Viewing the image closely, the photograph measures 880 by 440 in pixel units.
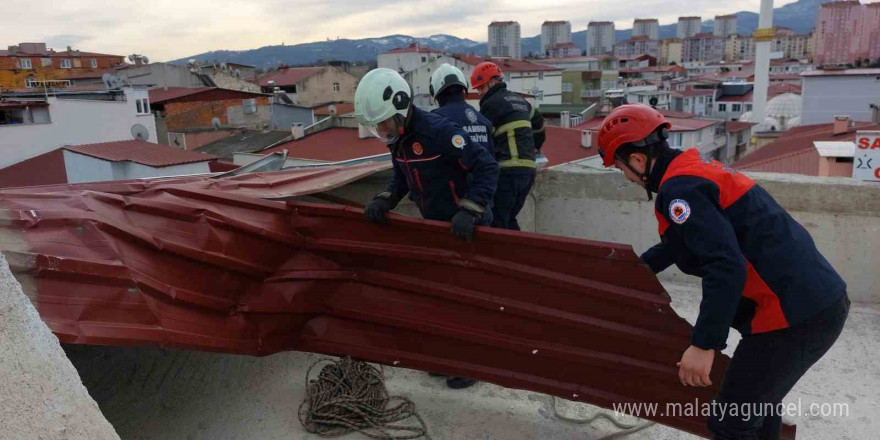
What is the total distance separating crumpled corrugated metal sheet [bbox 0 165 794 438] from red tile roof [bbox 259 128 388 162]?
18.6m

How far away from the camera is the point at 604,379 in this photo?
3.08 meters

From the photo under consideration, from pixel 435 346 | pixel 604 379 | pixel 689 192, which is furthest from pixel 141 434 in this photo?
pixel 689 192

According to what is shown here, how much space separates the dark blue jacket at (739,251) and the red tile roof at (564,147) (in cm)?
2168

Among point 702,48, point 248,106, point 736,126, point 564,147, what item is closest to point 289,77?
point 248,106

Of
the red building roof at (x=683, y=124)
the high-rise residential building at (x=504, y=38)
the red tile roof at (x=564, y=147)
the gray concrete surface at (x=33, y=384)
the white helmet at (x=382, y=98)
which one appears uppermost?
the high-rise residential building at (x=504, y=38)

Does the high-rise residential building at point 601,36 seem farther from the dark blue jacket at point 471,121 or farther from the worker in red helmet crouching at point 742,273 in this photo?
the worker in red helmet crouching at point 742,273

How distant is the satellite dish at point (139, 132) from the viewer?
2331 cm

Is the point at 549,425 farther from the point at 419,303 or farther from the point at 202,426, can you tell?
the point at 202,426

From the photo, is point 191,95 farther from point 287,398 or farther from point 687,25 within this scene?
point 687,25

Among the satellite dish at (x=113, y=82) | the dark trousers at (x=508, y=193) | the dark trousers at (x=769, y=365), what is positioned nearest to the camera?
the dark trousers at (x=769, y=365)

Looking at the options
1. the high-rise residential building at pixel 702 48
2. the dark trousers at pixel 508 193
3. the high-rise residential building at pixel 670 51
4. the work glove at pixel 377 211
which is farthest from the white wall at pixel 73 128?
the high-rise residential building at pixel 702 48

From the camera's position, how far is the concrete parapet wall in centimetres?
468

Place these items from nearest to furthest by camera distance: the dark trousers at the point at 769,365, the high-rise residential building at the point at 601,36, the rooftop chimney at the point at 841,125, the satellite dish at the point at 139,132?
the dark trousers at the point at 769,365, the satellite dish at the point at 139,132, the rooftop chimney at the point at 841,125, the high-rise residential building at the point at 601,36

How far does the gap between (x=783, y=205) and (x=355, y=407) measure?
140 inches
